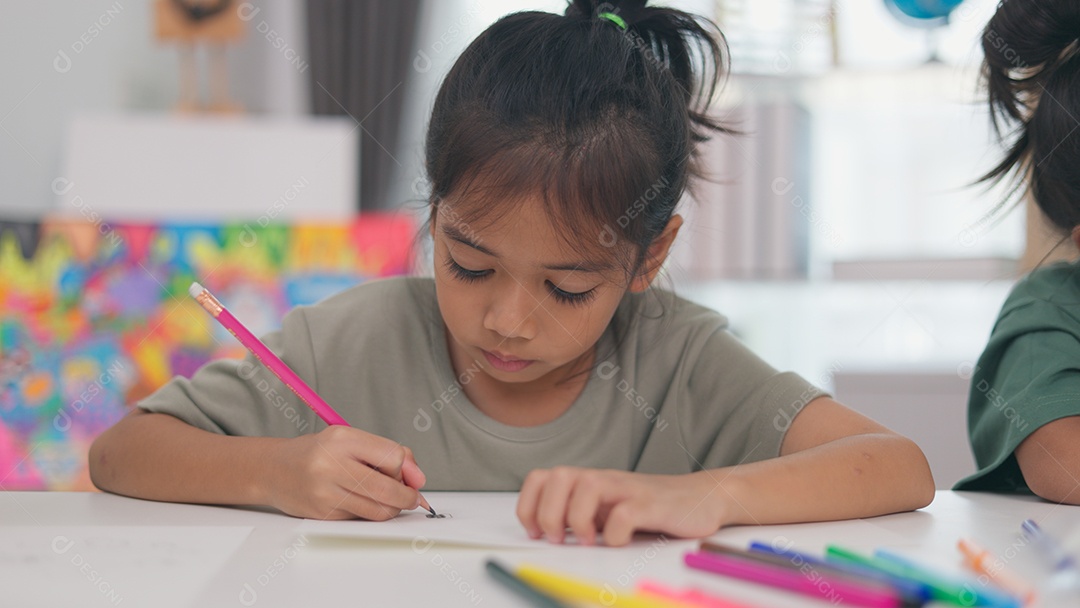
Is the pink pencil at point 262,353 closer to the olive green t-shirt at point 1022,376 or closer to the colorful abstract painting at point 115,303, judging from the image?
the olive green t-shirt at point 1022,376

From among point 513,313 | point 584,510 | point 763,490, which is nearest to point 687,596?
point 584,510

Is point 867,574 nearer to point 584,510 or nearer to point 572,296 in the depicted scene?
point 584,510

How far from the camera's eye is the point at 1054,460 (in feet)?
2.79

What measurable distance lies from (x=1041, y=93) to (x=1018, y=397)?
0.35m

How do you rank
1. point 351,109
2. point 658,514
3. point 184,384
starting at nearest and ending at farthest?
point 658,514 < point 184,384 < point 351,109

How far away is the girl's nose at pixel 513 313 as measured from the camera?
2.61 ft

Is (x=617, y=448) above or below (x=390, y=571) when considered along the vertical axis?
below

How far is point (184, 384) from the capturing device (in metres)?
0.91

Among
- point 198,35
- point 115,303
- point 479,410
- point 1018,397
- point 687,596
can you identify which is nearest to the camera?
point 687,596

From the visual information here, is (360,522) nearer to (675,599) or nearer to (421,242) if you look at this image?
A: (675,599)

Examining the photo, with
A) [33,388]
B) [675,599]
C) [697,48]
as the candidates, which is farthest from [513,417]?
[33,388]

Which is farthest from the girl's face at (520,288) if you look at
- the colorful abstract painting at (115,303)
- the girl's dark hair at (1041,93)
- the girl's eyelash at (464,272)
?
the colorful abstract painting at (115,303)

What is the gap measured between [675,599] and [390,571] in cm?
18

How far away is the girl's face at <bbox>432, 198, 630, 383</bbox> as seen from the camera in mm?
796
